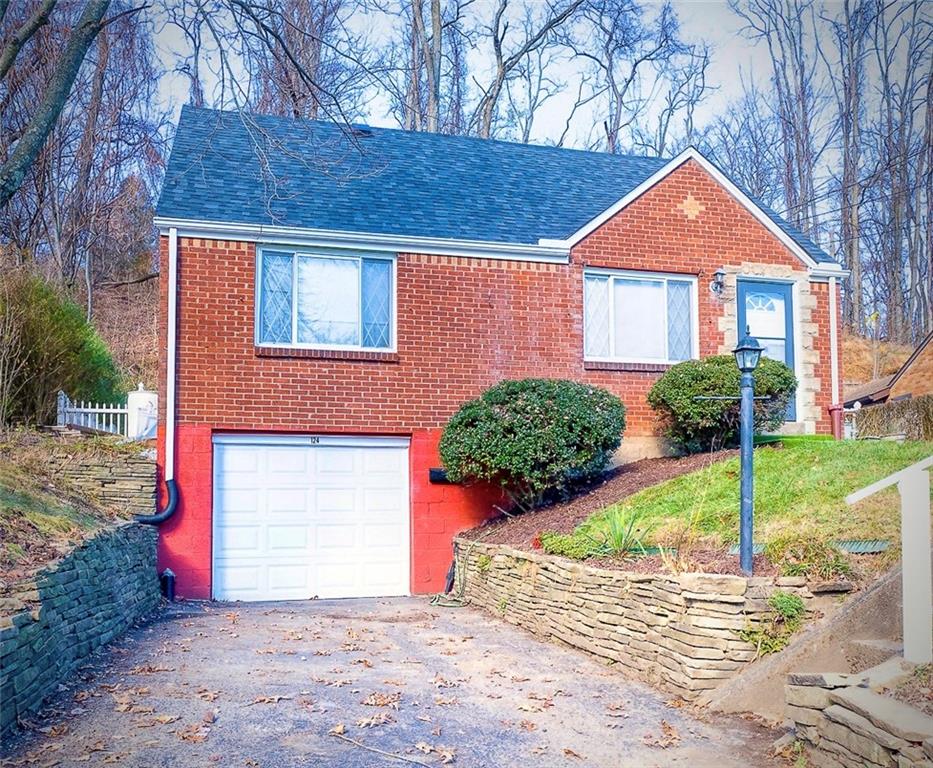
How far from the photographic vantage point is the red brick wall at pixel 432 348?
1221cm

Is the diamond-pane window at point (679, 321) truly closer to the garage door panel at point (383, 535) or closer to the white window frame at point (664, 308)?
the white window frame at point (664, 308)

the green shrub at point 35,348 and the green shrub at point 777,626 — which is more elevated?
the green shrub at point 35,348

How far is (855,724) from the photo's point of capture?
4887mm

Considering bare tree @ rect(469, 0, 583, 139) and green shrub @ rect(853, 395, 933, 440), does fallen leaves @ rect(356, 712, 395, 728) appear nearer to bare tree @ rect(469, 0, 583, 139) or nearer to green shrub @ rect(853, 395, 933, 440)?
green shrub @ rect(853, 395, 933, 440)

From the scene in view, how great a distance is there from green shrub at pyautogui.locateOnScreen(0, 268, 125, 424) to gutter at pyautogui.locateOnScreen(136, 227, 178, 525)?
1814 millimetres

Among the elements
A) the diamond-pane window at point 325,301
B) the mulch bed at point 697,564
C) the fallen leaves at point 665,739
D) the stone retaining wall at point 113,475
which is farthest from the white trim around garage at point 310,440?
the fallen leaves at point 665,739

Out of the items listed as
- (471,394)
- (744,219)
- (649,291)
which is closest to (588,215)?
(649,291)

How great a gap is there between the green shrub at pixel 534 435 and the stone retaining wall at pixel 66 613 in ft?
13.6

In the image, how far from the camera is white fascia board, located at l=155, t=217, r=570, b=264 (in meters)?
12.3

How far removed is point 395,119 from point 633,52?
21.0 feet

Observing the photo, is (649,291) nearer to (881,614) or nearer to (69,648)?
(881,614)

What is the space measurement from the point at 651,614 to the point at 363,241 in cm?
731

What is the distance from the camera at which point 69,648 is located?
6.84 meters

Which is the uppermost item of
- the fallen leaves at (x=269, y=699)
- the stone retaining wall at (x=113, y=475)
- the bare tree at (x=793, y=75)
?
the bare tree at (x=793, y=75)
